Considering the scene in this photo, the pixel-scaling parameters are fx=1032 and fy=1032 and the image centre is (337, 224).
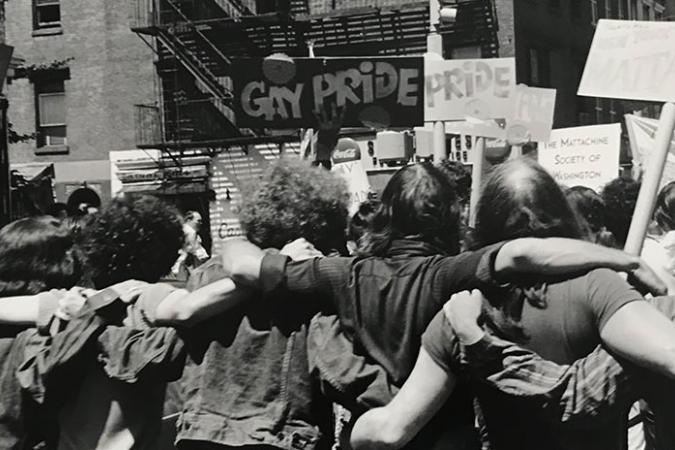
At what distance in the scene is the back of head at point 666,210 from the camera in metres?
5.04

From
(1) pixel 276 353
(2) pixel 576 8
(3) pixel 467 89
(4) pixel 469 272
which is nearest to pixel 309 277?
(1) pixel 276 353

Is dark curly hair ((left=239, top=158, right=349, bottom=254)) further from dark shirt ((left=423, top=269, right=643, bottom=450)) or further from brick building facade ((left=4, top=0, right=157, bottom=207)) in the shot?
brick building facade ((left=4, top=0, right=157, bottom=207))

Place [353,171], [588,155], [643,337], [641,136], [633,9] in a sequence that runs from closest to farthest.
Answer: [643,337]
[353,171]
[588,155]
[641,136]
[633,9]

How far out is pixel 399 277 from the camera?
327 centimetres

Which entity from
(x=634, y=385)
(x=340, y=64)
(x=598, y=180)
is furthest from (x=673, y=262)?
(x=598, y=180)

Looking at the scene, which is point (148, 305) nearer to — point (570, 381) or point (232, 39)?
point (570, 381)

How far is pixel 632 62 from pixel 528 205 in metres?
2.59

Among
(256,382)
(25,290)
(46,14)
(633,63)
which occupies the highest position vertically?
(46,14)

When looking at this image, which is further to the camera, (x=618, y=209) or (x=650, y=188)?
(x=618, y=209)

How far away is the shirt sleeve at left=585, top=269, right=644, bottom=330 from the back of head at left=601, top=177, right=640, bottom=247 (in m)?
1.60

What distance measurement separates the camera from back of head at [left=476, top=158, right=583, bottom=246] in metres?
2.88

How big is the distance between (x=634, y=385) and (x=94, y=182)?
91.6ft

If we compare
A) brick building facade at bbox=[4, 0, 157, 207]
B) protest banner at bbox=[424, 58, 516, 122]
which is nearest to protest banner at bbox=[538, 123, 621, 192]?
protest banner at bbox=[424, 58, 516, 122]

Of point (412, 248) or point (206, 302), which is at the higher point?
point (412, 248)
